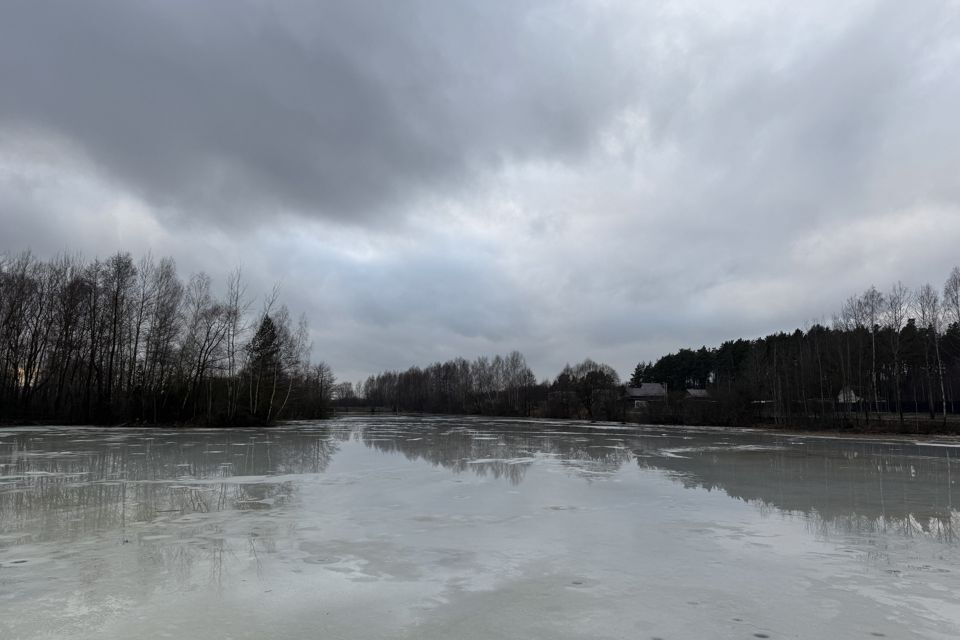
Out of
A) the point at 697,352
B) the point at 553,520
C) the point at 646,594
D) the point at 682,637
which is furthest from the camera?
the point at 697,352

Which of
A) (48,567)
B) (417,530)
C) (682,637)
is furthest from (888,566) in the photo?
(48,567)

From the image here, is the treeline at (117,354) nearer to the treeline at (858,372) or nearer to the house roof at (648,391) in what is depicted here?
the treeline at (858,372)

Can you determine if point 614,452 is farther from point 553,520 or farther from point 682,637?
point 682,637

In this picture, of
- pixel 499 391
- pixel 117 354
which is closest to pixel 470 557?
Answer: pixel 117 354

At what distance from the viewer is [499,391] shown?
104 metres

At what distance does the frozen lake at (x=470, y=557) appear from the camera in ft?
13.2

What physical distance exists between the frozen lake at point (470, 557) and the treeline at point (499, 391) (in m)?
52.5

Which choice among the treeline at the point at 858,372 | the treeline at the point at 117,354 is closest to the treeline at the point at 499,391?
the treeline at the point at 858,372

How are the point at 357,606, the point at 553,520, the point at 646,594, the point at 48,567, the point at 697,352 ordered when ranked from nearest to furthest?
the point at 357,606 < the point at 646,594 < the point at 48,567 < the point at 553,520 < the point at 697,352

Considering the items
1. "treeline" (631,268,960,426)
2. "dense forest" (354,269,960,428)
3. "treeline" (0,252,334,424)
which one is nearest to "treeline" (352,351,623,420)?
"dense forest" (354,269,960,428)

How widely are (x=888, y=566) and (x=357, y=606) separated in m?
5.33

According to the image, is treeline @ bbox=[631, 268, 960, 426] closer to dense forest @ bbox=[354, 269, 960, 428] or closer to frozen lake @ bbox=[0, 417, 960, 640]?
dense forest @ bbox=[354, 269, 960, 428]

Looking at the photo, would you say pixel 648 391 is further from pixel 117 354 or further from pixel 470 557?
pixel 470 557

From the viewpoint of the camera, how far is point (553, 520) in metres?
7.84
